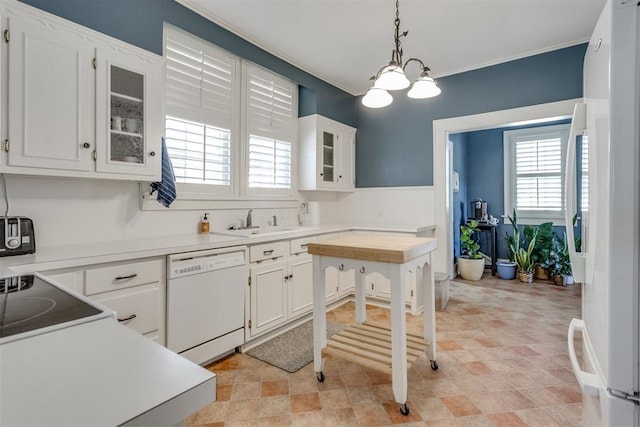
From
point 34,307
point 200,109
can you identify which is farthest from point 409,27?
point 34,307

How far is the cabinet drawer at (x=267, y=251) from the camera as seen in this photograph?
252 centimetres

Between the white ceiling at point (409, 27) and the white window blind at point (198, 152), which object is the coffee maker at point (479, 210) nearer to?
the white ceiling at point (409, 27)

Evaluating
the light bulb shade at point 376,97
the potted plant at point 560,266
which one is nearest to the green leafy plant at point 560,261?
the potted plant at point 560,266

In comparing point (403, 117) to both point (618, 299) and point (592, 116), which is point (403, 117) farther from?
point (618, 299)

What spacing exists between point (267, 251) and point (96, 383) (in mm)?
2138

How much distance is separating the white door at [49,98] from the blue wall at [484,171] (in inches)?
200

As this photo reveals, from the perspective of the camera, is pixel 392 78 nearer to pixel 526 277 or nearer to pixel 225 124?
pixel 225 124

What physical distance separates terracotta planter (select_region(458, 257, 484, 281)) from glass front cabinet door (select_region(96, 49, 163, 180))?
4365mm

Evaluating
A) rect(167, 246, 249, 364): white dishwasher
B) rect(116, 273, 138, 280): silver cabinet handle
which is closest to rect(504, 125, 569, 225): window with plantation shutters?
rect(167, 246, 249, 364): white dishwasher

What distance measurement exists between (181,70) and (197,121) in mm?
430

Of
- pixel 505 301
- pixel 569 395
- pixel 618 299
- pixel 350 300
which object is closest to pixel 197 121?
pixel 350 300

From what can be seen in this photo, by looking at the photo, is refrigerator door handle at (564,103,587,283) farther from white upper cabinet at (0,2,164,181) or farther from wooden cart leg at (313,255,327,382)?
white upper cabinet at (0,2,164,181)

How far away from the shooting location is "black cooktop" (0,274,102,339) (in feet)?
2.46

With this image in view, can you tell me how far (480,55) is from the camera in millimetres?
3410
